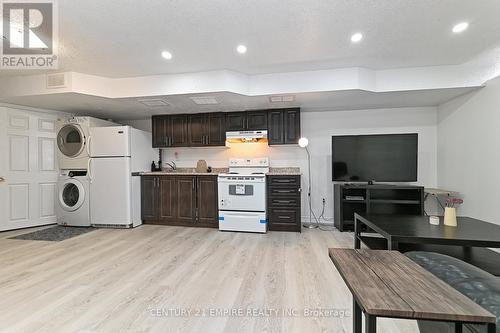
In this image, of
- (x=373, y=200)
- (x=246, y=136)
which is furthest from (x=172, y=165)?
(x=373, y=200)

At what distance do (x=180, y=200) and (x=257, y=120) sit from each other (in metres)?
2.06

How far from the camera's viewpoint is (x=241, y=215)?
12.6 ft

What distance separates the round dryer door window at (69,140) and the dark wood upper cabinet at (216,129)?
7.82ft

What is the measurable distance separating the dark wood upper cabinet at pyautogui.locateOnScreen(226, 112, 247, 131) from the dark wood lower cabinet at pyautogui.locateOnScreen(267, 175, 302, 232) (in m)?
1.10

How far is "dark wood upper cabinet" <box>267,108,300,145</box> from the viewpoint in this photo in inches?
159

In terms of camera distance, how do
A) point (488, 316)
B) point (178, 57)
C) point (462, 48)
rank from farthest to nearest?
point (178, 57), point (462, 48), point (488, 316)

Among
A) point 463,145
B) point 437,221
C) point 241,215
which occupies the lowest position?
point 241,215

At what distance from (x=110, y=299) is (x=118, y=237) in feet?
6.21

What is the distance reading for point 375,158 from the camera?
3.81 meters

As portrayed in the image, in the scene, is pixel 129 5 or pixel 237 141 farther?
pixel 237 141

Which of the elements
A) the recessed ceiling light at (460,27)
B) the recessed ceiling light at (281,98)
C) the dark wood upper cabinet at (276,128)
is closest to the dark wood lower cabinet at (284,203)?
the dark wood upper cabinet at (276,128)

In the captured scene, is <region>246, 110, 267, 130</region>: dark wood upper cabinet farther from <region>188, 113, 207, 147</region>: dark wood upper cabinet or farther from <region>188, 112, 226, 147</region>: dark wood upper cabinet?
<region>188, 113, 207, 147</region>: dark wood upper cabinet

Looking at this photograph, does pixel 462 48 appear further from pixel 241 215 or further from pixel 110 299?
pixel 110 299

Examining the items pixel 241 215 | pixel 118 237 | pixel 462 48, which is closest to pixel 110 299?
pixel 118 237
